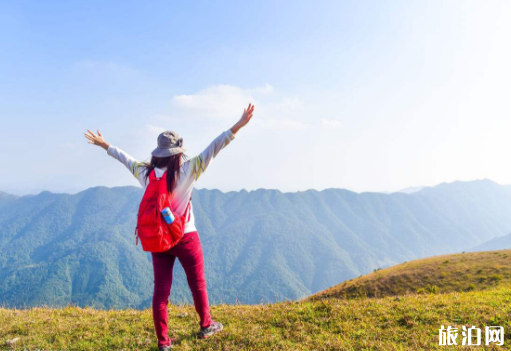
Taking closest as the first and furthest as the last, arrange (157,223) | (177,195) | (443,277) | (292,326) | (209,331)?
(157,223) → (177,195) → (209,331) → (292,326) → (443,277)

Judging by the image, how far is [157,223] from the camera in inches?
165

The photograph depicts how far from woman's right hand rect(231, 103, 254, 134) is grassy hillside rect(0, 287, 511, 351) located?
340 cm

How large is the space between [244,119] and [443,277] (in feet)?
156

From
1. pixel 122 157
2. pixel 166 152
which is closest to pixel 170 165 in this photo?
pixel 166 152

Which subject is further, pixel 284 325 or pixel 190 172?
pixel 284 325

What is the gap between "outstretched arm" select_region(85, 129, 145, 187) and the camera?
4770mm

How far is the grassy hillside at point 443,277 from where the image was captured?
37075 millimetres

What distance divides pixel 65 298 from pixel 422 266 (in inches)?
8265

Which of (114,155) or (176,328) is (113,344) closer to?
(176,328)

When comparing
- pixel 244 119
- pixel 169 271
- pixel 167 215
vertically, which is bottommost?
pixel 169 271

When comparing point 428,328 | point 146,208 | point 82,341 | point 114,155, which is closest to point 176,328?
point 82,341

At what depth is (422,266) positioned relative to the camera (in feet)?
163

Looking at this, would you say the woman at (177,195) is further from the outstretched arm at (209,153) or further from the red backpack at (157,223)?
the red backpack at (157,223)

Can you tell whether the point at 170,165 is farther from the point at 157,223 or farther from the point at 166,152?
the point at 157,223
